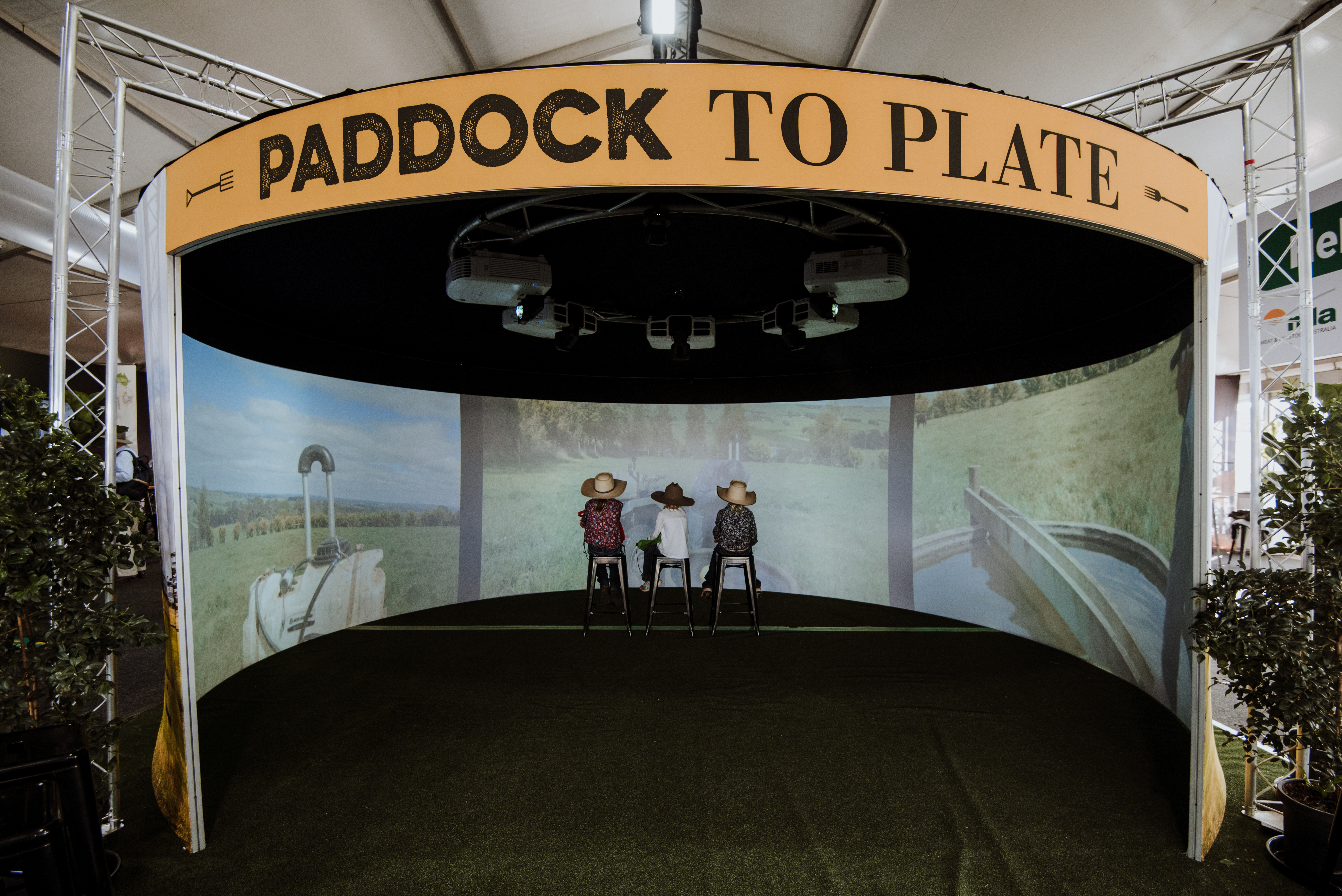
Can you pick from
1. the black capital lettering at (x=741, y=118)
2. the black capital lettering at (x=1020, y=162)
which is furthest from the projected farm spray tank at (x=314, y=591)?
the black capital lettering at (x=1020, y=162)

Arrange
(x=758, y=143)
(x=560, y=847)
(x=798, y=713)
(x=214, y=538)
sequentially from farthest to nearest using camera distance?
(x=214, y=538) → (x=798, y=713) → (x=560, y=847) → (x=758, y=143)

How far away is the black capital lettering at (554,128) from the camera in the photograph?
195cm

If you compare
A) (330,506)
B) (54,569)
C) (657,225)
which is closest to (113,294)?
(54,569)

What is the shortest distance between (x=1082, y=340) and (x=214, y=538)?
20.6ft

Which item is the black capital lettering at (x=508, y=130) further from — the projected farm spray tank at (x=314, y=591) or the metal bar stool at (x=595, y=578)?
the projected farm spray tank at (x=314, y=591)

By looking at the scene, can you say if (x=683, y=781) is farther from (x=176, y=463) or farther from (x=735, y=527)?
(x=735, y=527)

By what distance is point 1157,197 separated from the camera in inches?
89.1

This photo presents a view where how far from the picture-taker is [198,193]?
7.39ft

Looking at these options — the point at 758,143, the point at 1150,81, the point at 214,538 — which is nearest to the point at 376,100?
the point at 758,143

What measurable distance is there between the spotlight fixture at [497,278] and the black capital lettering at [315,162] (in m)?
1.52

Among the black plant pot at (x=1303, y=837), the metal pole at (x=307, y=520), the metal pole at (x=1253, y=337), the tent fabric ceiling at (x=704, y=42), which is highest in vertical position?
the tent fabric ceiling at (x=704, y=42)

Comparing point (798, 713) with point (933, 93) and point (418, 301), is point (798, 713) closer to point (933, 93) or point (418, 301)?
point (933, 93)

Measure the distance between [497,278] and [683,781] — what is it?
2.77 meters

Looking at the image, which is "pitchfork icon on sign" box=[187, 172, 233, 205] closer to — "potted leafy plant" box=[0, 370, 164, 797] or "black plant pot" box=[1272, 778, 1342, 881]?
"potted leafy plant" box=[0, 370, 164, 797]
